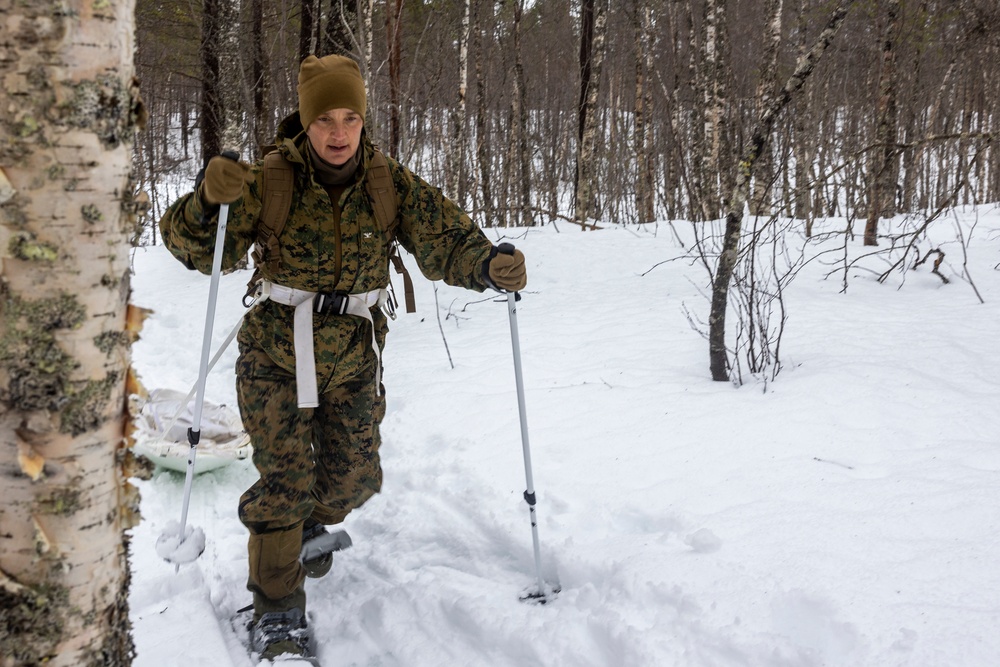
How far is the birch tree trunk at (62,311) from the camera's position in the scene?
1.33 meters

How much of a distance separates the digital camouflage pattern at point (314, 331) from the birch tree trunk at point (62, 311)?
1.01m

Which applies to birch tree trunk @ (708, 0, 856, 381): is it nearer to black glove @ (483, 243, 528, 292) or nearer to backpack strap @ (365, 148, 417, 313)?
black glove @ (483, 243, 528, 292)

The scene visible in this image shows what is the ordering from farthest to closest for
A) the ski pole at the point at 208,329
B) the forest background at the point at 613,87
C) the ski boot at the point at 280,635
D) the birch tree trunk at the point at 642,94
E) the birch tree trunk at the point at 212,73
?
the birch tree trunk at the point at 642,94
the birch tree trunk at the point at 212,73
the forest background at the point at 613,87
the ski boot at the point at 280,635
the ski pole at the point at 208,329

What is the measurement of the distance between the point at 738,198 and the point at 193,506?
368 cm

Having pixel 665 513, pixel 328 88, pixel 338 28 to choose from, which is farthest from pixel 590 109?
pixel 328 88

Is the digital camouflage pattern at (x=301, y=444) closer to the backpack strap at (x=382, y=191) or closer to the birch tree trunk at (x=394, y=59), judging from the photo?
the backpack strap at (x=382, y=191)

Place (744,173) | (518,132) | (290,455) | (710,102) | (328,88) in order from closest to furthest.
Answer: (328,88) → (290,455) → (744,173) → (710,102) → (518,132)

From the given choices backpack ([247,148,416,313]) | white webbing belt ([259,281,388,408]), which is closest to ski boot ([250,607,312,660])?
white webbing belt ([259,281,388,408])

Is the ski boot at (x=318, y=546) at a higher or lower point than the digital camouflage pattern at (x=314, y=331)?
lower

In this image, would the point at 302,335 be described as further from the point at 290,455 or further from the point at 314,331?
the point at 290,455

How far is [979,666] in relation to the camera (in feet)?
6.93

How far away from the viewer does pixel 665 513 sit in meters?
3.22

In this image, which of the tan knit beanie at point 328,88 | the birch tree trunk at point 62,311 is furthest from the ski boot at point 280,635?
the tan knit beanie at point 328,88

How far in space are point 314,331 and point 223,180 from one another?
0.69m
